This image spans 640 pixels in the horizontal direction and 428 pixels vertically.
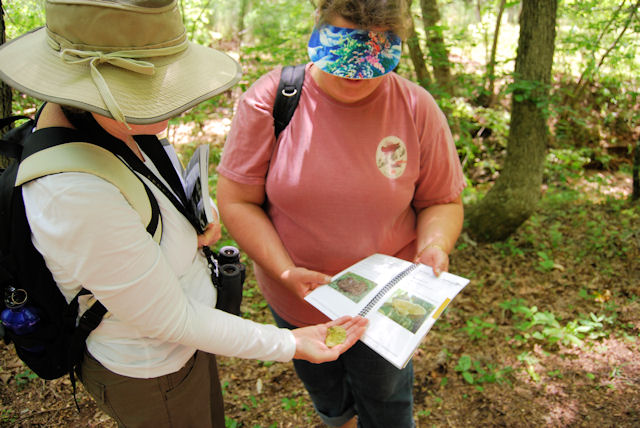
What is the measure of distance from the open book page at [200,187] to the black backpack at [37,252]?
222mm

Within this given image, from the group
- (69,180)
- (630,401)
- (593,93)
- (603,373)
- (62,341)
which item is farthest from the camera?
(593,93)

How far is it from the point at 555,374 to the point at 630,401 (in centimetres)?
Answer: 43

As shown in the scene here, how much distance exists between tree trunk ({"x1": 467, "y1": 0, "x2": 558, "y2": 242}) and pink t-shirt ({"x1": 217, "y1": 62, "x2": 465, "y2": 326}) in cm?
264

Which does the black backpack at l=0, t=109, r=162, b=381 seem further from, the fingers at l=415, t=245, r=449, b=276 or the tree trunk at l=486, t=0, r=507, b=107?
the tree trunk at l=486, t=0, r=507, b=107

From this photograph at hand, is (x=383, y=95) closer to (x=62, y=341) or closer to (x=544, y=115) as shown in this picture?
(x=62, y=341)

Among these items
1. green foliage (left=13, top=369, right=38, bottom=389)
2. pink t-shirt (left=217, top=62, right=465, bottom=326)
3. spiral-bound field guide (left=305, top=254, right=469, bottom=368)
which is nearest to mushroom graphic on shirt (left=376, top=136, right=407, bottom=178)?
pink t-shirt (left=217, top=62, right=465, bottom=326)

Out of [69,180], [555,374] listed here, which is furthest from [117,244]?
[555,374]

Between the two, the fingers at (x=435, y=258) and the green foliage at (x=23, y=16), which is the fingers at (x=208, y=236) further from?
the green foliage at (x=23, y=16)

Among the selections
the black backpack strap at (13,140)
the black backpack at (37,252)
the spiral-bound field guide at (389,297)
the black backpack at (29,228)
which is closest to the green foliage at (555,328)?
the spiral-bound field guide at (389,297)

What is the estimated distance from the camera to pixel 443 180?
1.79m

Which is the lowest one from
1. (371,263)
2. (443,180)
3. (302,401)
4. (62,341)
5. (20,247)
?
(302,401)

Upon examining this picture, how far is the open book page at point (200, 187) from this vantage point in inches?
54.0

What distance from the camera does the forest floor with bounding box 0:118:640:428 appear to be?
8.40 ft

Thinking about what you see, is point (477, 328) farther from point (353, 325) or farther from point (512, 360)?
point (353, 325)
